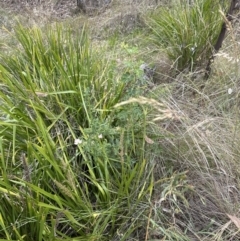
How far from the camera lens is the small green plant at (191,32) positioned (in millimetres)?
3279

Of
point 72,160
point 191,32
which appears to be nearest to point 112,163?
point 72,160

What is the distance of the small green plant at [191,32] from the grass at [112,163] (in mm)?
820

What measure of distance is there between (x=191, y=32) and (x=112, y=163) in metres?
1.78

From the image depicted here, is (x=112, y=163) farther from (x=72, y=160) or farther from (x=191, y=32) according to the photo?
(x=191, y=32)

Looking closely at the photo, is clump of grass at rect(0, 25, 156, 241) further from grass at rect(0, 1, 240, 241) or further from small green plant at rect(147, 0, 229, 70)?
small green plant at rect(147, 0, 229, 70)

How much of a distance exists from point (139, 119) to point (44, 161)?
0.54m

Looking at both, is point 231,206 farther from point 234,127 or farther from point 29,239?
point 29,239

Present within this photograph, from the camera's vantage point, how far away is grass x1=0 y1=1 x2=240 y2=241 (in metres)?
1.72

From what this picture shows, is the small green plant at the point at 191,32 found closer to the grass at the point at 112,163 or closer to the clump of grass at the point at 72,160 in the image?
the grass at the point at 112,163

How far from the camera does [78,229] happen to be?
1.75 m

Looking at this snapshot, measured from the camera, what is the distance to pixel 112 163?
6.51ft

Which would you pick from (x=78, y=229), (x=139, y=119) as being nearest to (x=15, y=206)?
(x=78, y=229)

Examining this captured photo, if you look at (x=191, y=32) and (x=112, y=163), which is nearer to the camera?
(x=112, y=163)

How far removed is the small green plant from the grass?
820 millimetres
